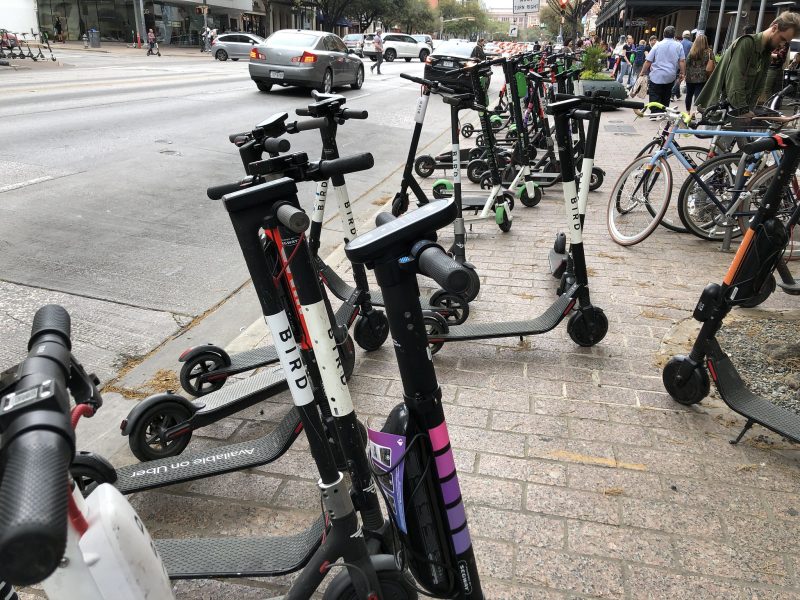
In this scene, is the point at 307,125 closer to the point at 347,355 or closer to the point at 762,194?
the point at 347,355

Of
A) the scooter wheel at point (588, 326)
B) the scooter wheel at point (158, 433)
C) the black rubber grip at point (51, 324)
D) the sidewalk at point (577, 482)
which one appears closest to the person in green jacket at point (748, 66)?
the sidewalk at point (577, 482)

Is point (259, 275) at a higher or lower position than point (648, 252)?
higher

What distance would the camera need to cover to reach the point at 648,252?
245 inches

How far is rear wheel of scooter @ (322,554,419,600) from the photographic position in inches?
76.3

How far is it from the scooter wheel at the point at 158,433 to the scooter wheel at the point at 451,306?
1.95 metres

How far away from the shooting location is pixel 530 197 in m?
7.82

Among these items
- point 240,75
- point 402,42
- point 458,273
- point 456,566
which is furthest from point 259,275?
point 402,42

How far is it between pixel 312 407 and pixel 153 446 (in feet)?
5.35

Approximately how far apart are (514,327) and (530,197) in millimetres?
4006

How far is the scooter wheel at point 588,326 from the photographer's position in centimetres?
412

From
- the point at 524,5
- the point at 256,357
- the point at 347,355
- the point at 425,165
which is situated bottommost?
the point at 256,357

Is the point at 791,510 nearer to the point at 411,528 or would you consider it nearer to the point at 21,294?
the point at 411,528

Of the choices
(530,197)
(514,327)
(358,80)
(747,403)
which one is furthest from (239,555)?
→ (358,80)

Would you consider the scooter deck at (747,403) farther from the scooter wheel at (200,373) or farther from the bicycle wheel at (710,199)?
the bicycle wheel at (710,199)
